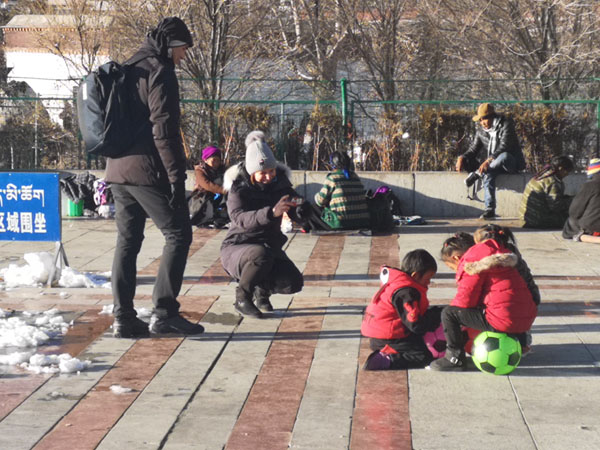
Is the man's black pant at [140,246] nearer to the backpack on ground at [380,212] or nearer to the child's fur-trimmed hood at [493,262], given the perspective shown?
the child's fur-trimmed hood at [493,262]

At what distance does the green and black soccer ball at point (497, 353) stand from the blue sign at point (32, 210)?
14.2ft

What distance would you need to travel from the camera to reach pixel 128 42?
20.4 m

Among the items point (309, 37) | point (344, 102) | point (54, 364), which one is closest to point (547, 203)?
point (344, 102)

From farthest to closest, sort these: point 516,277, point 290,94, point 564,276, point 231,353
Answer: point 290,94 → point 564,276 → point 231,353 → point 516,277

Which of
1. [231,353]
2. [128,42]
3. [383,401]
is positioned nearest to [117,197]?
[231,353]

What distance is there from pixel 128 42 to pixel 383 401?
16807 mm

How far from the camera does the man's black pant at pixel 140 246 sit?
6.14 meters

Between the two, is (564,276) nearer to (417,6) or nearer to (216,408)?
(216,408)

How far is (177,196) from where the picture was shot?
6.07 metres

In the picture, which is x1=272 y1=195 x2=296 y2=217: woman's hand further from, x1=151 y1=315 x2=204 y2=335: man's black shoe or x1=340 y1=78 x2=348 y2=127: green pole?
x1=340 y1=78 x2=348 y2=127: green pole

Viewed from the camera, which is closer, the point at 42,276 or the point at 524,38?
the point at 42,276

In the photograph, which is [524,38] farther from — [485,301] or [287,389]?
[287,389]

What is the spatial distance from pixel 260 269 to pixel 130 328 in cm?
110

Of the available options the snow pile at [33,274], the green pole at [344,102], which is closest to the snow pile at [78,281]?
the snow pile at [33,274]
